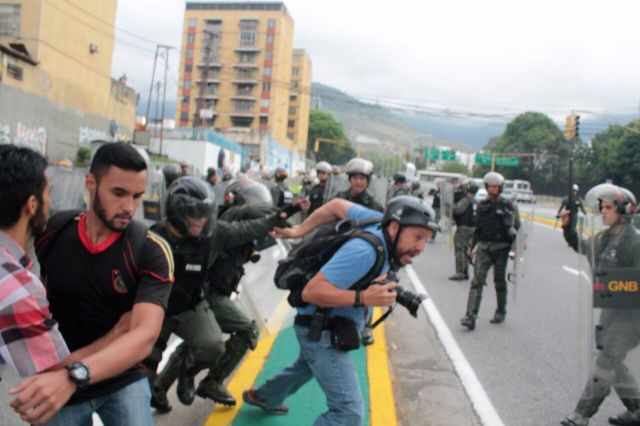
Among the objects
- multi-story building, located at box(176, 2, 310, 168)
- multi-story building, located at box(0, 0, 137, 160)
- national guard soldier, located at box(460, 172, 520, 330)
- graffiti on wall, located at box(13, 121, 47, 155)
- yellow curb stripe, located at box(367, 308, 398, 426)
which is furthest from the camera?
multi-story building, located at box(176, 2, 310, 168)

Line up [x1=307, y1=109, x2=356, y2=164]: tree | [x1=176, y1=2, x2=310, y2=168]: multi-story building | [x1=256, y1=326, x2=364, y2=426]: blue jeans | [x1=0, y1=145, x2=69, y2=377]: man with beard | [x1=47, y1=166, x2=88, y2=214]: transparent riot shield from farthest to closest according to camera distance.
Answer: [x1=307, y1=109, x2=356, y2=164]: tree
[x1=176, y1=2, x2=310, y2=168]: multi-story building
[x1=47, y1=166, x2=88, y2=214]: transparent riot shield
[x1=256, y1=326, x2=364, y2=426]: blue jeans
[x1=0, y1=145, x2=69, y2=377]: man with beard

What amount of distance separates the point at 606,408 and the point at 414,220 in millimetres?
3007

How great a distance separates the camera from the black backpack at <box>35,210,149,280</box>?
2230 millimetres

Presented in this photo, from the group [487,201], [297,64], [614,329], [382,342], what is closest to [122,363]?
[614,329]

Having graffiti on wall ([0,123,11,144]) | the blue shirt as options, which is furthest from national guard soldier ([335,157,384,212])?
graffiti on wall ([0,123,11,144])

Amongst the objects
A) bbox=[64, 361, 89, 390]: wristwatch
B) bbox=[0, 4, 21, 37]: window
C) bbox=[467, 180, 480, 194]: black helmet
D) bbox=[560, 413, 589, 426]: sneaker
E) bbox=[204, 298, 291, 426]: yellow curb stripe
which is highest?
bbox=[0, 4, 21, 37]: window

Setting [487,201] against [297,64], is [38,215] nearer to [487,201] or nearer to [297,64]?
[487,201]

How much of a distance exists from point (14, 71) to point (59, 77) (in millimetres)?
5215

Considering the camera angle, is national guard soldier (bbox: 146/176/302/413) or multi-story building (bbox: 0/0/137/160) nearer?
national guard soldier (bbox: 146/176/302/413)

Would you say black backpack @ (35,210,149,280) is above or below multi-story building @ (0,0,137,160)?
below

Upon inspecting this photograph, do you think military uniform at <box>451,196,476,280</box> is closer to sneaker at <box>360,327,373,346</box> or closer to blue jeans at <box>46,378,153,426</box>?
sneaker at <box>360,327,373,346</box>

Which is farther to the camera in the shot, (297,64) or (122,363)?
(297,64)

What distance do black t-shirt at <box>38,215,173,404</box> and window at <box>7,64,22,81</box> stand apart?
64.9 ft

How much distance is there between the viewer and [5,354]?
1.69m
